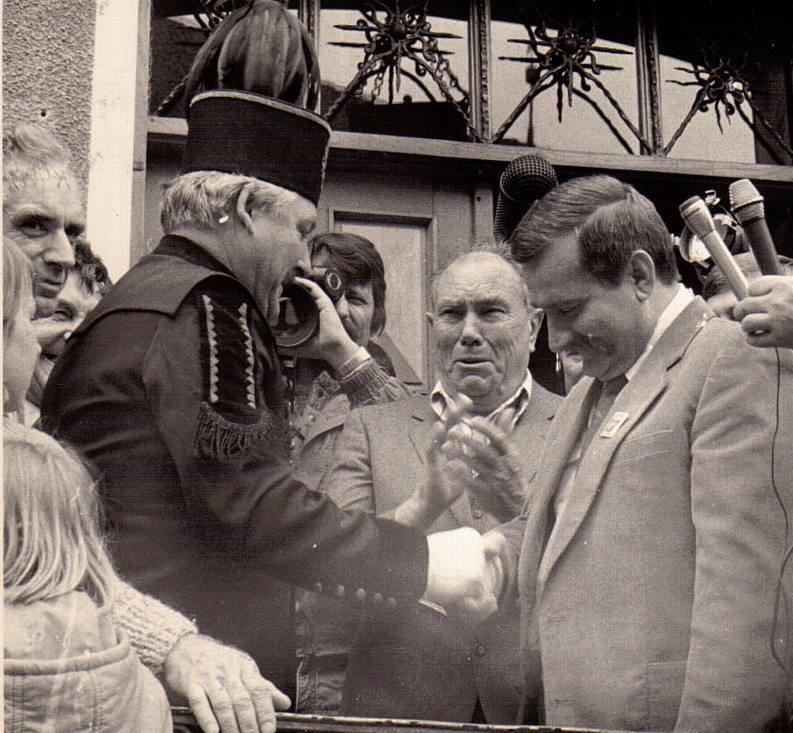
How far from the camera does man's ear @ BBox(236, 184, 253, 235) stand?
2918 mm

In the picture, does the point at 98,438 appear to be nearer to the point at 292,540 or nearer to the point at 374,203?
the point at 292,540

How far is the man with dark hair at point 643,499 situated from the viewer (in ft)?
8.64

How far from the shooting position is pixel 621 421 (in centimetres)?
281

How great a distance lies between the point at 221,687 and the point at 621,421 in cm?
78

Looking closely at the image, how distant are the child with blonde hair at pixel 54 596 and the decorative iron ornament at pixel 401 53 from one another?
1.06m

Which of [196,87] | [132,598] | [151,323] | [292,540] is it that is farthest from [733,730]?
[196,87]

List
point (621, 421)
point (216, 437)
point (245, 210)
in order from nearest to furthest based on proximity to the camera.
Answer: point (216, 437) → point (621, 421) → point (245, 210)

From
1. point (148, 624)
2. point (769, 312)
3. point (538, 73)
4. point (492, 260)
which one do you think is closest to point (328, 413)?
point (492, 260)

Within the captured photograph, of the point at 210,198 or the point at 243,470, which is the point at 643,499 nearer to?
the point at 243,470

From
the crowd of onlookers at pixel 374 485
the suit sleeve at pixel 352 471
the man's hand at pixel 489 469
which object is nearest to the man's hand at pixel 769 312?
the crowd of onlookers at pixel 374 485

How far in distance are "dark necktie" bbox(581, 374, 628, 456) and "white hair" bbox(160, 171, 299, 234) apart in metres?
0.64

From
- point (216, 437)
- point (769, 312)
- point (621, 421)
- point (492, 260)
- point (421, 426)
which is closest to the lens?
point (769, 312)

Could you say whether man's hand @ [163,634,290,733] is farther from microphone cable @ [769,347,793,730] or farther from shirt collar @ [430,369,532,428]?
microphone cable @ [769,347,793,730]

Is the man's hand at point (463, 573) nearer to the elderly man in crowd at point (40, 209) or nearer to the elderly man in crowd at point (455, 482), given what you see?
the elderly man in crowd at point (455, 482)
